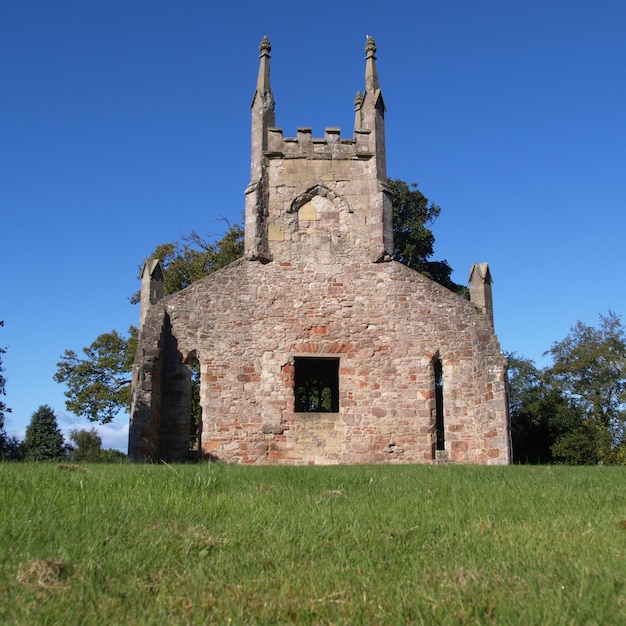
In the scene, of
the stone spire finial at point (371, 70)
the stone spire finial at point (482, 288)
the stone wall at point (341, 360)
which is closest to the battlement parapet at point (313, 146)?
the stone spire finial at point (371, 70)

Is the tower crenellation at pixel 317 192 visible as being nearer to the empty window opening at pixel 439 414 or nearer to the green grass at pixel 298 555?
the empty window opening at pixel 439 414

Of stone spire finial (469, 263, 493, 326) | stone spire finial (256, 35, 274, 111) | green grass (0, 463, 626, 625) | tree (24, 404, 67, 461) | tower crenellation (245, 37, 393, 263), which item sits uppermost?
stone spire finial (256, 35, 274, 111)

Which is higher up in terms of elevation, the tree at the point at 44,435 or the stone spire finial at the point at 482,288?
the stone spire finial at the point at 482,288

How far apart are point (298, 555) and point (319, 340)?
13.2m

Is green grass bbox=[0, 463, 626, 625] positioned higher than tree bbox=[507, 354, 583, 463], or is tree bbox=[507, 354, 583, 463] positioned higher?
tree bbox=[507, 354, 583, 463]

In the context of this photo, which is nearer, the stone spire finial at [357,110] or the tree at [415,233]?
the stone spire finial at [357,110]

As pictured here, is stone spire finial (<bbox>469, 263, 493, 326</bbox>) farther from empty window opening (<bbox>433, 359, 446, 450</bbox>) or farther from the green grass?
the green grass

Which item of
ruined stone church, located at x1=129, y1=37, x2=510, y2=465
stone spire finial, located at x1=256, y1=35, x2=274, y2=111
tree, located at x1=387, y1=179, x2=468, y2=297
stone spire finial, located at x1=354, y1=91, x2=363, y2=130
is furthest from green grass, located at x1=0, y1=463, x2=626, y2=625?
tree, located at x1=387, y1=179, x2=468, y2=297

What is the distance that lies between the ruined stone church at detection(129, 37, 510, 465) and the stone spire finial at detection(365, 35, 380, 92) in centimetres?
219

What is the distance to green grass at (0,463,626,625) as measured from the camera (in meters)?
3.72

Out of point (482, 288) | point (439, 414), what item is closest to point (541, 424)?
point (439, 414)

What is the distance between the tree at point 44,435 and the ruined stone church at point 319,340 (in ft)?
32.4

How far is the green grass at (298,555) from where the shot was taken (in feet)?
12.2

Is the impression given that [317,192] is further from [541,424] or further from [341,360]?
[541,424]
